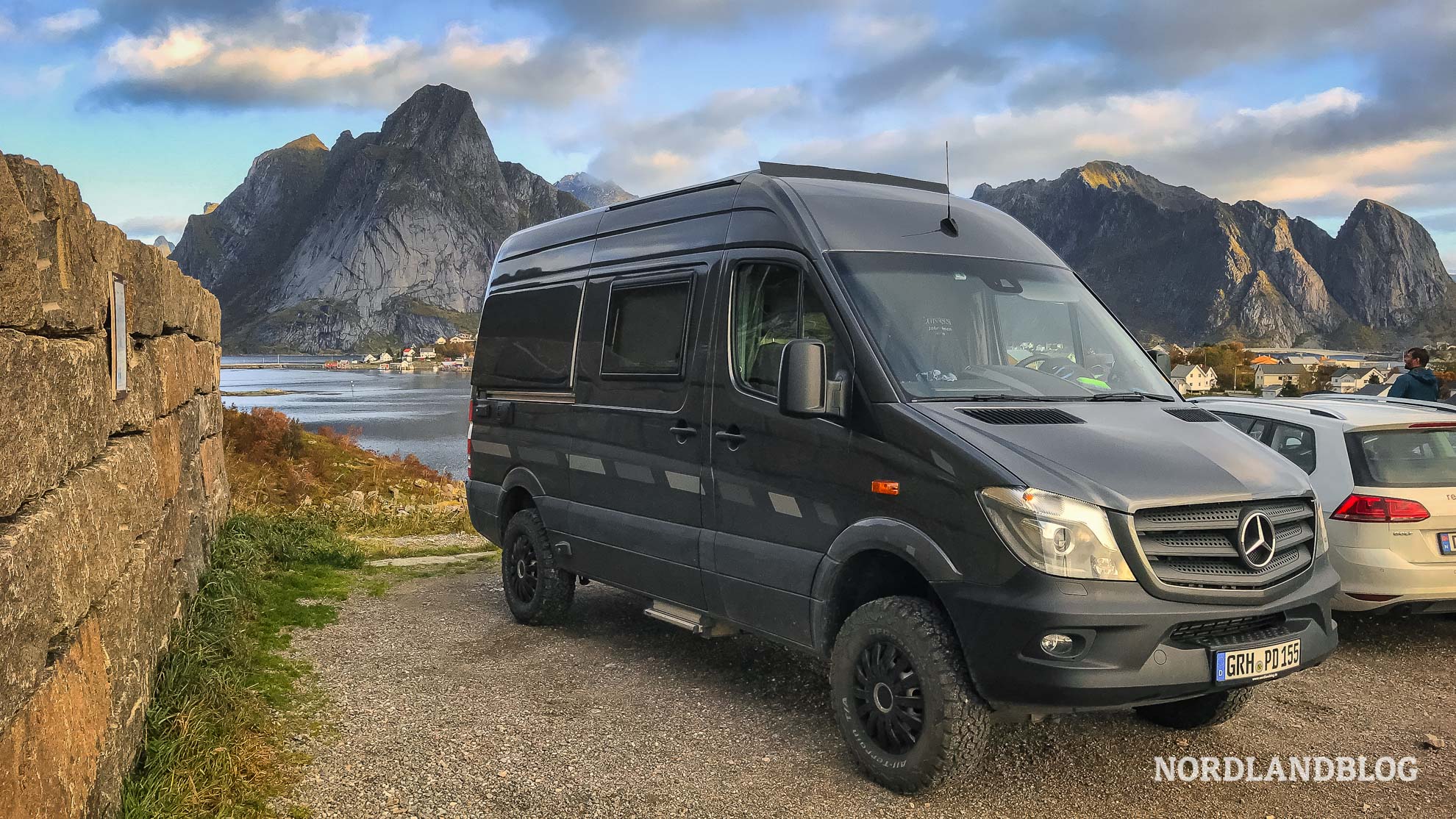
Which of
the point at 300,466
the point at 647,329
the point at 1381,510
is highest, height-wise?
the point at 647,329

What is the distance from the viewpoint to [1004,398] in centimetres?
476

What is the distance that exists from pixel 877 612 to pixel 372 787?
229cm

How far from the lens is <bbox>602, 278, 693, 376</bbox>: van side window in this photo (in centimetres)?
598

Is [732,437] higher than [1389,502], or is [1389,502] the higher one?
[732,437]

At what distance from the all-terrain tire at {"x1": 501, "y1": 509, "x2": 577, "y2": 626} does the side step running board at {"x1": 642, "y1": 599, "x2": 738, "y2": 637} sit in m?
1.38

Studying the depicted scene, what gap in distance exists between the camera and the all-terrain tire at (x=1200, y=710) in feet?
16.3

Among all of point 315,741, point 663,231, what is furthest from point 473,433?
point 315,741

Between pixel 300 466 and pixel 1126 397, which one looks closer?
pixel 1126 397

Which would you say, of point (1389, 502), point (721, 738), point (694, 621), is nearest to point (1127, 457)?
point (721, 738)

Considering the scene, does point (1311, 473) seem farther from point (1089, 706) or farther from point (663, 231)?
point (663, 231)

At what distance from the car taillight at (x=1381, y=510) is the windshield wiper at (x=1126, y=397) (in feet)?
6.77

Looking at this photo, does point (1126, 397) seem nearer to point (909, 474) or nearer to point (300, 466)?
point (909, 474)

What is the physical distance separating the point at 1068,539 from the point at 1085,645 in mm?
402

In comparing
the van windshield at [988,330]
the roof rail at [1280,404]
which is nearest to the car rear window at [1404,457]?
the roof rail at [1280,404]
